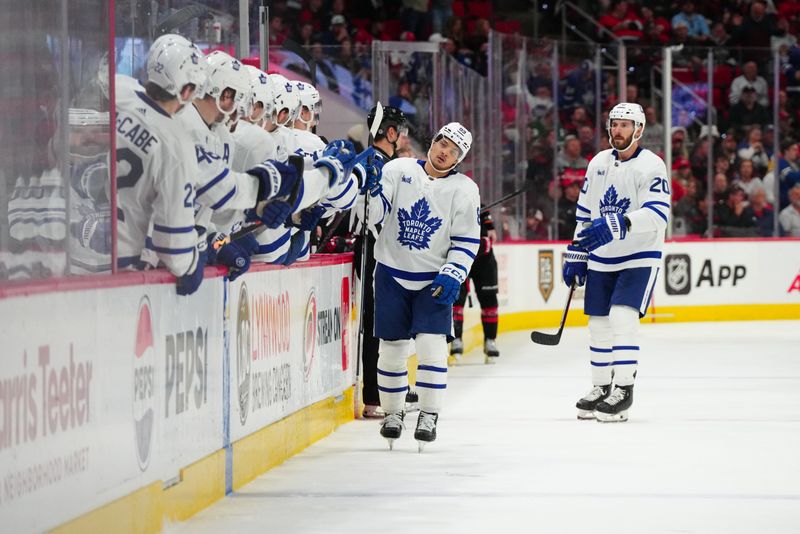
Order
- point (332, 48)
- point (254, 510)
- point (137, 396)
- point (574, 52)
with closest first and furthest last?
point (137, 396) → point (254, 510) → point (332, 48) → point (574, 52)

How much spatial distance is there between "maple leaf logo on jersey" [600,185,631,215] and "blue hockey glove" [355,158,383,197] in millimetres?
1673

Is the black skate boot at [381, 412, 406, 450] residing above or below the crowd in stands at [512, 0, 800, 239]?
below

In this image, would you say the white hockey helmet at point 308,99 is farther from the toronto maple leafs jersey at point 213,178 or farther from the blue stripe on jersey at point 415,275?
the toronto maple leafs jersey at point 213,178

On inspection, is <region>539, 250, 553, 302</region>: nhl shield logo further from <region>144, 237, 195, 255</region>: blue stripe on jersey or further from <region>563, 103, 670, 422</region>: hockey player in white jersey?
<region>144, 237, 195, 255</region>: blue stripe on jersey

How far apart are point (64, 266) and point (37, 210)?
234mm

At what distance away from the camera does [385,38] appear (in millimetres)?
17578

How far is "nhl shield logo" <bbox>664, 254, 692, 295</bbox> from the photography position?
49.8ft

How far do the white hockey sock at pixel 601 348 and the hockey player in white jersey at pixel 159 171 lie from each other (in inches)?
137

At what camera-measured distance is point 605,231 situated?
296 inches

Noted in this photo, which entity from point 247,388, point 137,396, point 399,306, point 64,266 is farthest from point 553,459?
point 64,266

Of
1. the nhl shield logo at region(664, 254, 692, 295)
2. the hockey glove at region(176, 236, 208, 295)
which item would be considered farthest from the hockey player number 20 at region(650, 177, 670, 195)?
the nhl shield logo at region(664, 254, 692, 295)

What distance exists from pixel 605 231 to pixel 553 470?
6.20 feet

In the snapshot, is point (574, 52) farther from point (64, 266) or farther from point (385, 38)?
point (64, 266)

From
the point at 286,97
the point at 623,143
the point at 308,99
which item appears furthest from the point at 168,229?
the point at 623,143
